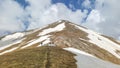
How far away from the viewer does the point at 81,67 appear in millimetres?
51781

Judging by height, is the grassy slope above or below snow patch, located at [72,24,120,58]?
above

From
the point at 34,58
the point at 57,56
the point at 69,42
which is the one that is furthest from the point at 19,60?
the point at 69,42

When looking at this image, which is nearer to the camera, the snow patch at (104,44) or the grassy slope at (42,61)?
the grassy slope at (42,61)

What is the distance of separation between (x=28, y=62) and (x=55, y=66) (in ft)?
20.8

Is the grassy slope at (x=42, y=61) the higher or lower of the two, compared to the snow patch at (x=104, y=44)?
higher

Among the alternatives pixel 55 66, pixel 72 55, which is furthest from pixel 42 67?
pixel 72 55

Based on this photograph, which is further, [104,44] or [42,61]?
[104,44]

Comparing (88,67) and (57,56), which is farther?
(57,56)

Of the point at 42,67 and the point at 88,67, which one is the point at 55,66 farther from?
the point at 88,67

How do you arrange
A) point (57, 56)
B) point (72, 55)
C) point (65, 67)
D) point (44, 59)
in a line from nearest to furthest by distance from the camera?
point (65, 67) → point (44, 59) → point (57, 56) → point (72, 55)

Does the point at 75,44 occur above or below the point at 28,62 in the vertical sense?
below

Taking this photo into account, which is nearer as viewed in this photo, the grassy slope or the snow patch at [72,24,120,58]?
the grassy slope

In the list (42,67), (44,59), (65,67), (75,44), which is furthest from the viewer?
(75,44)

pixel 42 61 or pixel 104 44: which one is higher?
pixel 42 61
